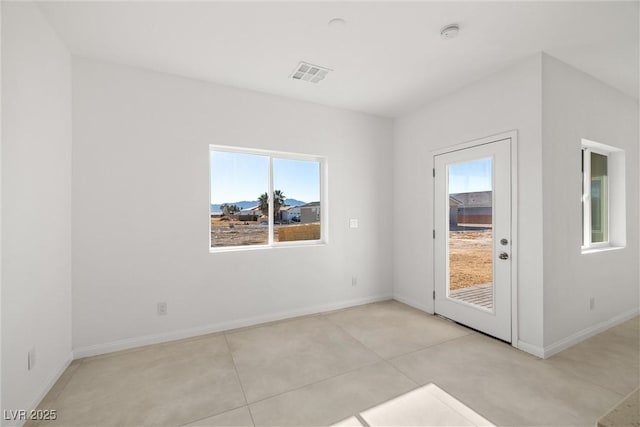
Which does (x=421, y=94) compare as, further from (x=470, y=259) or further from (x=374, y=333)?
(x=374, y=333)

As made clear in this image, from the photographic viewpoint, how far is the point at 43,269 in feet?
7.01

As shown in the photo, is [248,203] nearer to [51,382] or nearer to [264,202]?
[264,202]

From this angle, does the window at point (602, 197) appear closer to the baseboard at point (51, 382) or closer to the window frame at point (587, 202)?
the window frame at point (587, 202)

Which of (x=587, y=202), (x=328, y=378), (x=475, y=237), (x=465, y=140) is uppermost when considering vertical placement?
(x=465, y=140)

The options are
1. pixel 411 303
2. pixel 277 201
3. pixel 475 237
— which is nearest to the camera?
pixel 475 237

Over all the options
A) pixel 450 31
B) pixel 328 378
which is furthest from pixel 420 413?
pixel 450 31

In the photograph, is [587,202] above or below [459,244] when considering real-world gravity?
above

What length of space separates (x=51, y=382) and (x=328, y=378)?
2.18 meters

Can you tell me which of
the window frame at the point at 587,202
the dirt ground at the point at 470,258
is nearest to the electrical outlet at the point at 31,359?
the dirt ground at the point at 470,258

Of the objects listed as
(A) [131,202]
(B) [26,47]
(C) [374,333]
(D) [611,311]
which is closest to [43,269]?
(A) [131,202]

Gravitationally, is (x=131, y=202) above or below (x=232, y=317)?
above

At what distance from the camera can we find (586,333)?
301cm

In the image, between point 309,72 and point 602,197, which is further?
point 602,197

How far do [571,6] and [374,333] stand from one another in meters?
3.33
